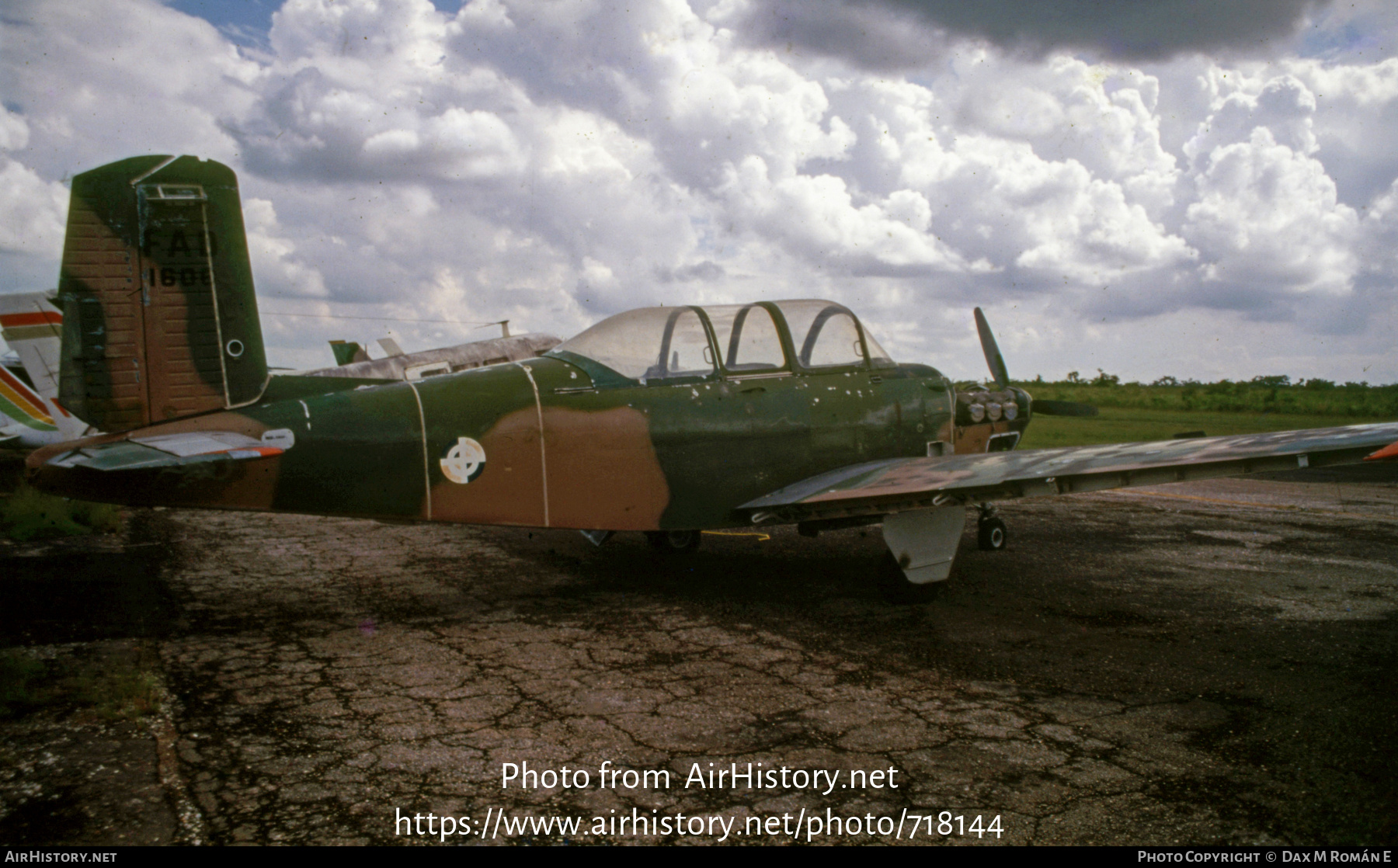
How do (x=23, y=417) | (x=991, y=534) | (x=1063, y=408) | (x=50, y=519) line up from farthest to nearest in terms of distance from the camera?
(x=23, y=417) → (x=50, y=519) → (x=1063, y=408) → (x=991, y=534)

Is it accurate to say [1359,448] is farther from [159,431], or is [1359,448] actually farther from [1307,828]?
[159,431]

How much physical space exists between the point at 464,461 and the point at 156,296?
2364 mm

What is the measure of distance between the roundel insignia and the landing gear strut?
16.3 feet

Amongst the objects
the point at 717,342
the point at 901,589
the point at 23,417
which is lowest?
the point at 901,589

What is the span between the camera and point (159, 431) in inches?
215

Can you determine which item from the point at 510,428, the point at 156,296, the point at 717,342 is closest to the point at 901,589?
the point at 717,342

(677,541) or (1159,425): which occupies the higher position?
(1159,425)

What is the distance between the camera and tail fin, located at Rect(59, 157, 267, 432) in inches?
214

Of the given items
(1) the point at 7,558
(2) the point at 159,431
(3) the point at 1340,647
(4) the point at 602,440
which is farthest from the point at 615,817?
(1) the point at 7,558

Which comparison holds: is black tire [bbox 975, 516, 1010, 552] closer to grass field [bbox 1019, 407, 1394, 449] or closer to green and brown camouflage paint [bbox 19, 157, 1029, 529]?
green and brown camouflage paint [bbox 19, 157, 1029, 529]

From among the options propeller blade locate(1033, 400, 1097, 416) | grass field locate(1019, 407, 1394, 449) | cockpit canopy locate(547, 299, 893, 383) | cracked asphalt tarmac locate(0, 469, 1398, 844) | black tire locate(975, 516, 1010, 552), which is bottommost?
cracked asphalt tarmac locate(0, 469, 1398, 844)

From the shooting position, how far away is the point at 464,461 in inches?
235

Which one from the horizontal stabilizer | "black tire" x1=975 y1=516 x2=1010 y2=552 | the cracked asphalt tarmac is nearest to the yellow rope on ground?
the cracked asphalt tarmac

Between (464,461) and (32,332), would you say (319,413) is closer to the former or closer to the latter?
(464,461)
